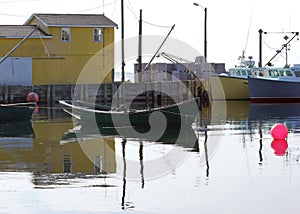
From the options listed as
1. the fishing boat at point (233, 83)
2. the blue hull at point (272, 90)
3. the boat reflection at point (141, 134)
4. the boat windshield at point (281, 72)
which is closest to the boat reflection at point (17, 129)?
the boat reflection at point (141, 134)

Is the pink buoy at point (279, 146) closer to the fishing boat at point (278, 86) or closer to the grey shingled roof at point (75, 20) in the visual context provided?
the grey shingled roof at point (75, 20)

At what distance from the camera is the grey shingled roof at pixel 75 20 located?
60.3 m

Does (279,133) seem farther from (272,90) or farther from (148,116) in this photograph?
(272,90)

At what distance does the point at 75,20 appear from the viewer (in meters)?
61.3

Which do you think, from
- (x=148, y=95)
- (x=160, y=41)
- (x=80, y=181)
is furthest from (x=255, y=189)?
(x=160, y=41)

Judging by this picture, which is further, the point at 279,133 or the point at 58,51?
the point at 58,51

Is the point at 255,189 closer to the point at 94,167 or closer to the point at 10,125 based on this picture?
the point at 94,167

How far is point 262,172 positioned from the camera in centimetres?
2100

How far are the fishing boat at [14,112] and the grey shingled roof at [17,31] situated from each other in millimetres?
20054

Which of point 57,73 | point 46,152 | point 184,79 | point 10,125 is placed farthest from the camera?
point 184,79

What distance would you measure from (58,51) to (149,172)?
39569 millimetres

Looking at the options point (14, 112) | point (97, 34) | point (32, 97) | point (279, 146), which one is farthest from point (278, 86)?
point (279, 146)

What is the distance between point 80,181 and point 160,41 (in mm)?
46639

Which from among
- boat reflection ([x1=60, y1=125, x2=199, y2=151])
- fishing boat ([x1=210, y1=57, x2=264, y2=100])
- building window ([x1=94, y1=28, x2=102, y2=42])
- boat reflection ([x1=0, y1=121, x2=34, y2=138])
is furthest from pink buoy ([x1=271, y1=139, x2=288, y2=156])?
fishing boat ([x1=210, y1=57, x2=264, y2=100])
